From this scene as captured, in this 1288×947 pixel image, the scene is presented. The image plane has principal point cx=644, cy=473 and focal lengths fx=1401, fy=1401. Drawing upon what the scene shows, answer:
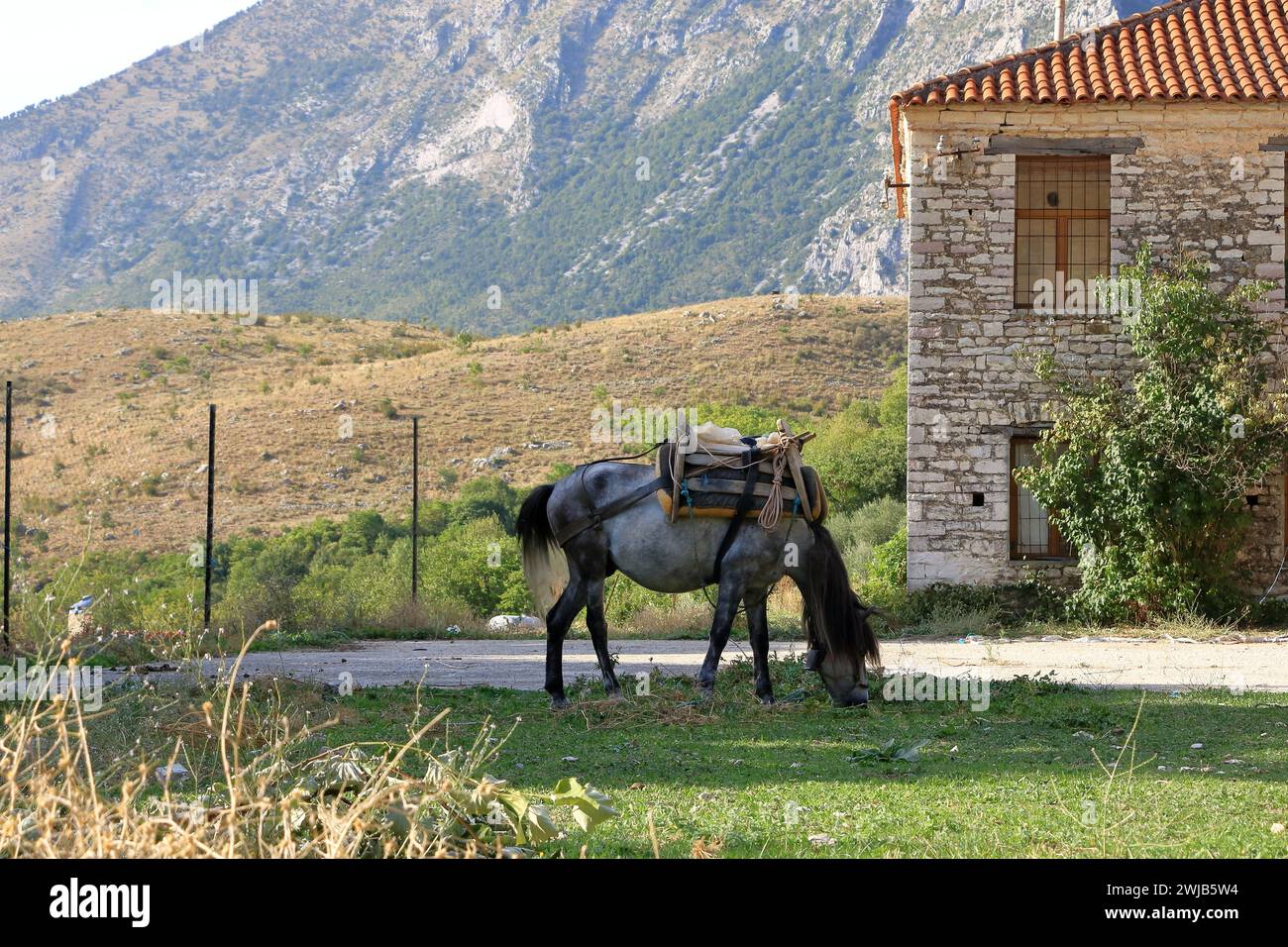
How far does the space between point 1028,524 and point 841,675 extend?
1001 centimetres

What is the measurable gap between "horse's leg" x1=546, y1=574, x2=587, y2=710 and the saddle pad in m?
1.03

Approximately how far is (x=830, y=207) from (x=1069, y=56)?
71154mm

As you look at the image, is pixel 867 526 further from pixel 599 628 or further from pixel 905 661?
pixel 599 628

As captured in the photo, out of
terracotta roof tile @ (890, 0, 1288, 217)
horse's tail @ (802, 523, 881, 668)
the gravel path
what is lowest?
the gravel path

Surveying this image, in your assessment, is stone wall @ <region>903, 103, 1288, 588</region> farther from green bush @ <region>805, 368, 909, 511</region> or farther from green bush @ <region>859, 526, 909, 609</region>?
green bush @ <region>805, 368, 909, 511</region>

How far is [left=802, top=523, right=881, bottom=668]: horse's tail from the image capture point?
10860 millimetres

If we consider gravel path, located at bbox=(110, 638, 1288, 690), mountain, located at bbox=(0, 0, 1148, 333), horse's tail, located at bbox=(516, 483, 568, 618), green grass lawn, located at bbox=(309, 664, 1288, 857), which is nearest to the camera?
green grass lawn, located at bbox=(309, 664, 1288, 857)

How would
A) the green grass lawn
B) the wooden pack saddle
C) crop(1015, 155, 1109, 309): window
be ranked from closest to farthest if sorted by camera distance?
the green grass lawn → the wooden pack saddle → crop(1015, 155, 1109, 309): window

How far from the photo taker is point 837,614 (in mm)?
10883

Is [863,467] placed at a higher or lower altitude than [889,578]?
higher

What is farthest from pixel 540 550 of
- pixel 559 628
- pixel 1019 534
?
pixel 1019 534

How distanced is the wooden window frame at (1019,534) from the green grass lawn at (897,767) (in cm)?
791

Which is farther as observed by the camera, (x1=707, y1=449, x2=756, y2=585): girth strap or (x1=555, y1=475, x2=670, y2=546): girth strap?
(x1=555, y1=475, x2=670, y2=546): girth strap

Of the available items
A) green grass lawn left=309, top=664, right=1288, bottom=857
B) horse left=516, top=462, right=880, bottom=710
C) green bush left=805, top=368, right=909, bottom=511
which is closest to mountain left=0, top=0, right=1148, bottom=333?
green bush left=805, top=368, right=909, bottom=511
